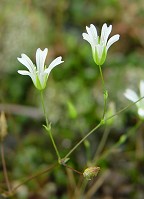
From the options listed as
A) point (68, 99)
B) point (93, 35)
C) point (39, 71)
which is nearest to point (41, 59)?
point (39, 71)

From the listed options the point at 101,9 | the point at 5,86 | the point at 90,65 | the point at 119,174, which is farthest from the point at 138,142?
the point at 101,9

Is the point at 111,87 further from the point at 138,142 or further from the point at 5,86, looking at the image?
the point at 5,86

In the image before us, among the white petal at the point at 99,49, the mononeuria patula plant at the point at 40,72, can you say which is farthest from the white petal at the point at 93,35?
the mononeuria patula plant at the point at 40,72

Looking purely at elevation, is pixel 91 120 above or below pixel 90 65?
below

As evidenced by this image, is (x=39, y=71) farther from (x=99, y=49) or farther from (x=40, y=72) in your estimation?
(x=99, y=49)

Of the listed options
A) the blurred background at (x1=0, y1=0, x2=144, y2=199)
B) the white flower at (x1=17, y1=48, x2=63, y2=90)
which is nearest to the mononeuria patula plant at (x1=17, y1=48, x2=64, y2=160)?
the white flower at (x1=17, y1=48, x2=63, y2=90)

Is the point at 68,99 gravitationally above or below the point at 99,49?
below

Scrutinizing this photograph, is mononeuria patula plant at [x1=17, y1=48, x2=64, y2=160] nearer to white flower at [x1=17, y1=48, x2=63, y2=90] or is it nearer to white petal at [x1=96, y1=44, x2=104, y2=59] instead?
white flower at [x1=17, y1=48, x2=63, y2=90]

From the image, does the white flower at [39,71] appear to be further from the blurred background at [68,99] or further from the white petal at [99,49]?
the blurred background at [68,99]
